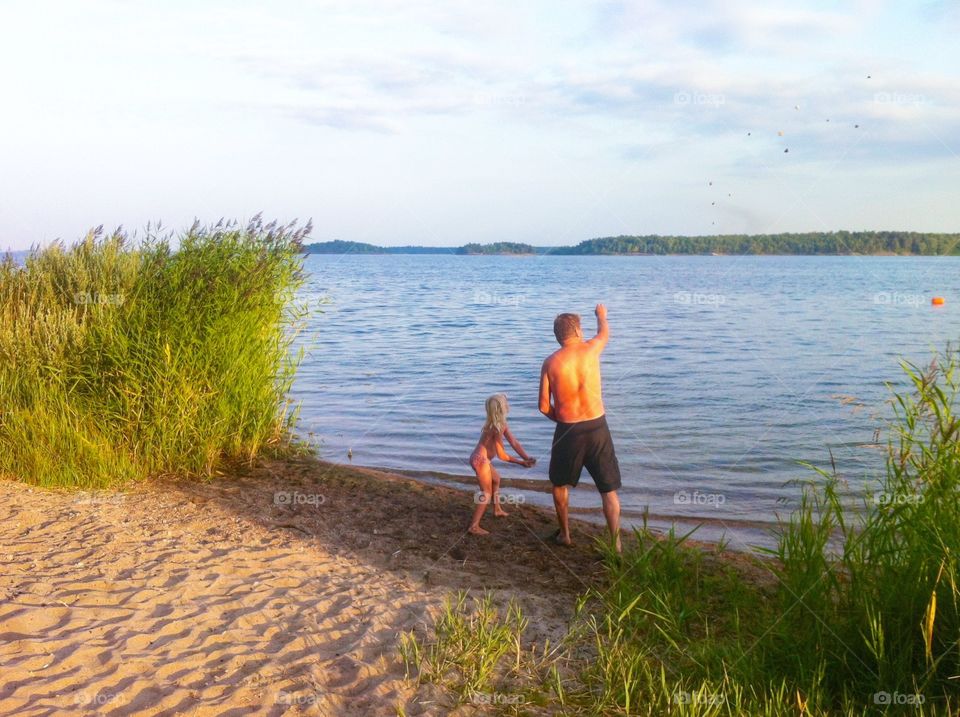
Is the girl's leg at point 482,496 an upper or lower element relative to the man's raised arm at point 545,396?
lower

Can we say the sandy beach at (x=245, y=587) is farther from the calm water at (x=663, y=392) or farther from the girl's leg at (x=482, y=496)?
the calm water at (x=663, y=392)

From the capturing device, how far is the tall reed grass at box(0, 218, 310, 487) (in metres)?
8.27

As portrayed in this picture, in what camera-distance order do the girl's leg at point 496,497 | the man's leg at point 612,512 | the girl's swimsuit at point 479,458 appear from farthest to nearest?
the girl's leg at point 496,497 < the girl's swimsuit at point 479,458 < the man's leg at point 612,512

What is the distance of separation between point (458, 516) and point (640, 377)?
481 inches

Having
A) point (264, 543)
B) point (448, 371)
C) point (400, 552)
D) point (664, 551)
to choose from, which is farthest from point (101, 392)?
point (448, 371)

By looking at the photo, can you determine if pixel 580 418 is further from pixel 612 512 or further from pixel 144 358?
pixel 144 358

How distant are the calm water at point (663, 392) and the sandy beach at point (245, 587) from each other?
7.82 feet

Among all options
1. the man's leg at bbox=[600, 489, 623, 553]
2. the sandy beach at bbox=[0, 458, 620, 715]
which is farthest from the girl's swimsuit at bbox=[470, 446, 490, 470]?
the man's leg at bbox=[600, 489, 623, 553]

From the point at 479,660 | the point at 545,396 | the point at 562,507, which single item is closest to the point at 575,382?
the point at 545,396

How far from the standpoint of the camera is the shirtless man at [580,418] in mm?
6996

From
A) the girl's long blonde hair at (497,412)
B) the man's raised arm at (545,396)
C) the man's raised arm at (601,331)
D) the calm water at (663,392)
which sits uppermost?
the man's raised arm at (601,331)

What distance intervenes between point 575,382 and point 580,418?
0.32 meters

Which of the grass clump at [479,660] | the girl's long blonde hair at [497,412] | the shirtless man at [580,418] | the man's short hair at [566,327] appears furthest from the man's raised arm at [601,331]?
the grass clump at [479,660]

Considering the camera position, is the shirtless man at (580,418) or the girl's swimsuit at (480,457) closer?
the shirtless man at (580,418)
